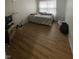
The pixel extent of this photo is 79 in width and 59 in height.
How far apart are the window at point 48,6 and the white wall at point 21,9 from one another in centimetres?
70

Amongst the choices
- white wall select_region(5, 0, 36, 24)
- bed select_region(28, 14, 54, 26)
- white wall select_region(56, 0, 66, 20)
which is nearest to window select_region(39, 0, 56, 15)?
white wall select_region(56, 0, 66, 20)

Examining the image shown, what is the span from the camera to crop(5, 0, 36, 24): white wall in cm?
571

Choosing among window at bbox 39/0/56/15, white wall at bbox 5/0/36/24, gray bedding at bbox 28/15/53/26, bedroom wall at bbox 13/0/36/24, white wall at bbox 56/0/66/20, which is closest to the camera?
white wall at bbox 5/0/36/24

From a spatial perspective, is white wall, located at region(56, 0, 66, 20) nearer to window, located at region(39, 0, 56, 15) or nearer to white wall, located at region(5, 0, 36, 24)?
window, located at region(39, 0, 56, 15)

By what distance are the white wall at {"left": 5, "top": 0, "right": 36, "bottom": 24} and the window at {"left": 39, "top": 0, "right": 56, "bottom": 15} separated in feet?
2.29

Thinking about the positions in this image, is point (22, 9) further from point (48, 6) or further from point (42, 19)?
point (48, 6)

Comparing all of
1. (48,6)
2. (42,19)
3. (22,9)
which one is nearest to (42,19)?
(42,19)

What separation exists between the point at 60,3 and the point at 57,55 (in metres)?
6.81

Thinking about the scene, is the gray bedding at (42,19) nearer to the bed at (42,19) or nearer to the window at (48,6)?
the bed at (42,19)

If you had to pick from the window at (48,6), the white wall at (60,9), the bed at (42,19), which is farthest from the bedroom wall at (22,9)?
the white wall at (60,9)

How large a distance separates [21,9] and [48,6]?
2816mm
